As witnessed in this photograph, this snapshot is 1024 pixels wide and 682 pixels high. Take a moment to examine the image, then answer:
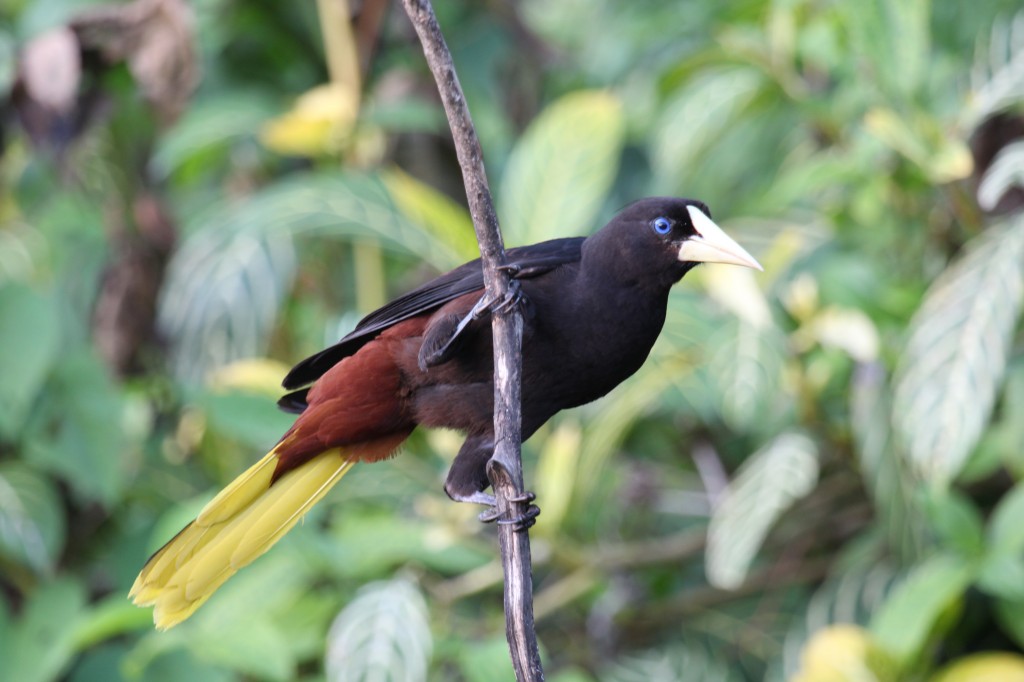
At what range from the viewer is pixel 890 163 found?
131 inches

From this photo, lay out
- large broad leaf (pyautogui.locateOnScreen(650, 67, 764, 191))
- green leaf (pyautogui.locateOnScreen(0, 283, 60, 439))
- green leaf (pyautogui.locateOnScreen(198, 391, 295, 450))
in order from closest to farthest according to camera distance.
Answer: green leaf (pyautogui.locateOnScreen(198, 391, 295, 450))
green leaf (pyautogui.locateOnScreen(0, 283, 60, 439))
large broad leaf (pyautogui.locateOnScreen(650, 67, 764, 191))

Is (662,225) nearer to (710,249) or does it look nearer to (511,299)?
(710,249)

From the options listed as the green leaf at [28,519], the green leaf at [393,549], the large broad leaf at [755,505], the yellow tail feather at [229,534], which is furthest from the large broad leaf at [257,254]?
the yellow tail feather at [229,534]

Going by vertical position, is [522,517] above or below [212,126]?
below

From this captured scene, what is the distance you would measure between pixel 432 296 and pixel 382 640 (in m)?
0.95

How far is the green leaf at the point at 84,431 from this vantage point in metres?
3.59

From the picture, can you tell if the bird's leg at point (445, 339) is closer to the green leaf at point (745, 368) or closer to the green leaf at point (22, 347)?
the green leaf at point (745, 368)

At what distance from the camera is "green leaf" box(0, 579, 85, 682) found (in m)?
3.42

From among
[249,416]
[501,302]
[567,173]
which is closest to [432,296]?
[501,302]

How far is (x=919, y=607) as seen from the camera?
115 inches

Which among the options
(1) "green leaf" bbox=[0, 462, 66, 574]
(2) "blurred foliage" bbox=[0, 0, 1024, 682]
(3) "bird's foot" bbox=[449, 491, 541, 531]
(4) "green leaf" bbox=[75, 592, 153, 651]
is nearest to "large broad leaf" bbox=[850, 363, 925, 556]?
(2) "blurred foliage" bbox=[0, 0, 1024, 682]

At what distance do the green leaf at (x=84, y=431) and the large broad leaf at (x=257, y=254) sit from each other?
0.25 metres

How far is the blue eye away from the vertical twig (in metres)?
0.37

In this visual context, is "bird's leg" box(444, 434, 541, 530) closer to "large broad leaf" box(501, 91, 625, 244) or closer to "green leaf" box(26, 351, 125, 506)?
"large broad leaf" box(501, 91, 625, 244)
